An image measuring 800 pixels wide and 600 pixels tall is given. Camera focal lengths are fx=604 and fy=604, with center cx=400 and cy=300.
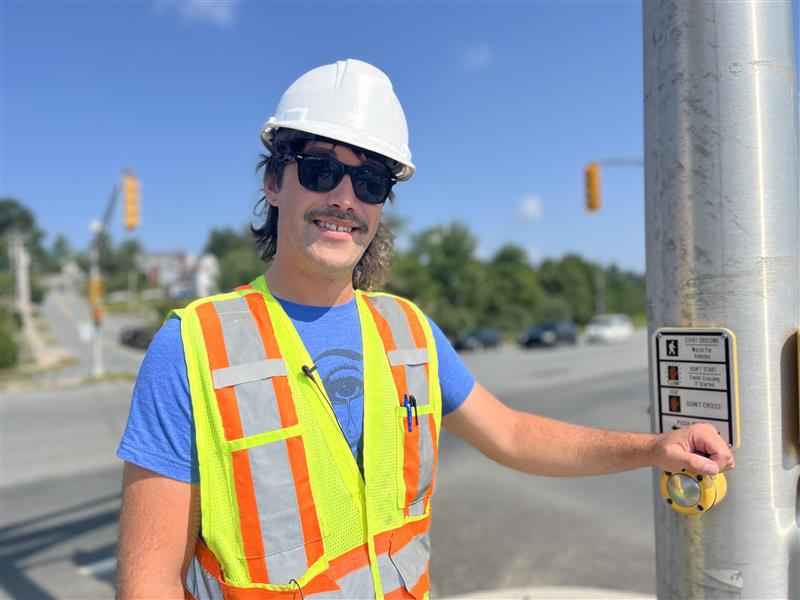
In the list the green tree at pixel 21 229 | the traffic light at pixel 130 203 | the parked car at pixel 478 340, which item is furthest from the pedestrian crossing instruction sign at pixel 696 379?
the green tree at pixel 21 229

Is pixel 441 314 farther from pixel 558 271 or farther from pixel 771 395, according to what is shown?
pixel 771 395

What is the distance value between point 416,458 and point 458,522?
3.86 m

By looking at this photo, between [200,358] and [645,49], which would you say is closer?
[200,358]

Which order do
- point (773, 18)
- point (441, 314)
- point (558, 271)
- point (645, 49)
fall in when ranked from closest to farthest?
point (773, 18), point (645, 49), point (441, 314), point (558, 271)

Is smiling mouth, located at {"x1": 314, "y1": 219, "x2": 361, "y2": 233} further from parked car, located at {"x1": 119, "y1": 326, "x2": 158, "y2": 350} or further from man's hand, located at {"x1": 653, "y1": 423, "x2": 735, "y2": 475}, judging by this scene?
parked car, located at {"x1": 119, "y1": 326, "x2": 158, "y2": 350}

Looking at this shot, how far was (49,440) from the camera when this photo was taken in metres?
8.78

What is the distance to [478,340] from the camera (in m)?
33.9

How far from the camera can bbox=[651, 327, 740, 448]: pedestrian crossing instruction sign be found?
55.7 inches

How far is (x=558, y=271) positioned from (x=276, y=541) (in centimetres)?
6218

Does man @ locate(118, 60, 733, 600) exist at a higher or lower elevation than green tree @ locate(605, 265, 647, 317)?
higher

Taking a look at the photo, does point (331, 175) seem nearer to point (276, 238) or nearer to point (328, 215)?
point (328, 215)

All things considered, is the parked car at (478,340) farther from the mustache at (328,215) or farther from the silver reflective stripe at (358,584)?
the silver reflective stripe at (358,584)

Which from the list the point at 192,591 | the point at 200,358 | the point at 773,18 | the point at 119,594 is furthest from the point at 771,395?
the point at 119,594

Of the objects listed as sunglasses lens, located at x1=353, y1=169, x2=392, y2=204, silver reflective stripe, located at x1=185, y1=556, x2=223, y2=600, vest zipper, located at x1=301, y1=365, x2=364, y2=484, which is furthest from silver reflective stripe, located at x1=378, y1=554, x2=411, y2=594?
sunglasses lens, located at x1=353, y1=169, x2=392, y2=204
